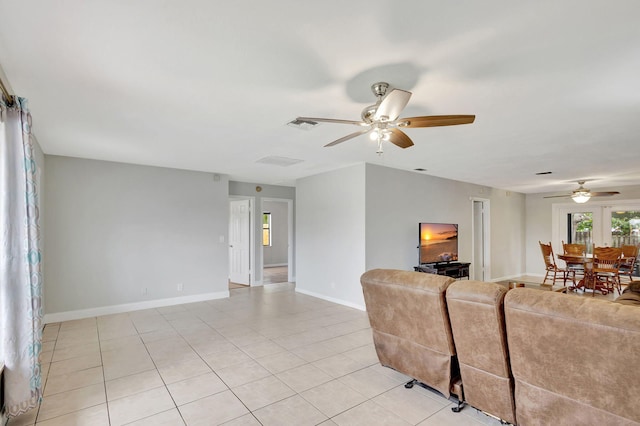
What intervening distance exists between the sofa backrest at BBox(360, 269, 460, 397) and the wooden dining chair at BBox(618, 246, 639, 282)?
21.8 feet

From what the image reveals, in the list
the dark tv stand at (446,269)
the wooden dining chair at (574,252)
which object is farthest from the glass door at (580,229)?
the dark tv stand at (446,269)

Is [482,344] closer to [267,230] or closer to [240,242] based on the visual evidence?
[240,242]

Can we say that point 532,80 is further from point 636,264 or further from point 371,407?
point 636,264

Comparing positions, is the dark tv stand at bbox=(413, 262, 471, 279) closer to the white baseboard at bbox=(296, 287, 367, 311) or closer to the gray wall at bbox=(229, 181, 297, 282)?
the white baseboard at bbox=(296, 287, 367, 311)

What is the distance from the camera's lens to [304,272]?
6.48 meters

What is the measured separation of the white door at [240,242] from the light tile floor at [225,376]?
277 cm

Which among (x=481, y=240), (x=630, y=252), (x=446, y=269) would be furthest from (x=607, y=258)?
(x=446, y=269)

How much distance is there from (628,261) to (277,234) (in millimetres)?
9240

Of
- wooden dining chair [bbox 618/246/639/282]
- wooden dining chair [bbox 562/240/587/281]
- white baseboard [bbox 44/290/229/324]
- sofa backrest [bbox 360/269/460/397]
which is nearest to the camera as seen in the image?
sofa backrest [bbox 360/269/460/397]

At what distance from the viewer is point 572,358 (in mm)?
1727

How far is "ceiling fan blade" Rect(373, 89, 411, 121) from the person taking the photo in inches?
76.9

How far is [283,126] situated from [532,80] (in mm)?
2185

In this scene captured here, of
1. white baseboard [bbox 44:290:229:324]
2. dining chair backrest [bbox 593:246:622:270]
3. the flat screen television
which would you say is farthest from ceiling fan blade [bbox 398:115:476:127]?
dining chair backrest [bbox 593:246:622:270]

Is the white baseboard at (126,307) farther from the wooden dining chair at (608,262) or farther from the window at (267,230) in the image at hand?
the wooden dining chair at (608,262)
